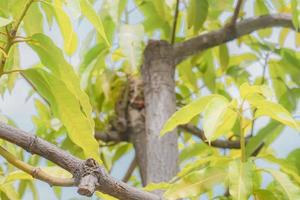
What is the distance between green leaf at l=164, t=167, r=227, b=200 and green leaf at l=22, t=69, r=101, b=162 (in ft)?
0.42

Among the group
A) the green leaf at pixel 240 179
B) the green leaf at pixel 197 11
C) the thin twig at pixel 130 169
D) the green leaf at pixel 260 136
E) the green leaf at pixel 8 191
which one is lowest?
the green leaf at pixel 8 191

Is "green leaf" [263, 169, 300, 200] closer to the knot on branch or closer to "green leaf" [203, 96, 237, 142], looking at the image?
"green leaf" [203, 96, 237, 142]

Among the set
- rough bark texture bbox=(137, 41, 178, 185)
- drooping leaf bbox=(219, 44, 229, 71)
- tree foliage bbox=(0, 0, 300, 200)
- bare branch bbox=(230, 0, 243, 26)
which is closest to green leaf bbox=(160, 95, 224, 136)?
tree foliage bbox=(0, 0, 300, 200)

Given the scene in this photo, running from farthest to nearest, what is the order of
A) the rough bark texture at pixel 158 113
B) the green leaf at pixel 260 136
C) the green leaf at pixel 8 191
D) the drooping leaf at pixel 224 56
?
the drooping leaf at pixel 224 56 < the rough bark texture at pixel 158 113 < the green leaf at pixel 260 136 < the green leaf at pixel 8 191

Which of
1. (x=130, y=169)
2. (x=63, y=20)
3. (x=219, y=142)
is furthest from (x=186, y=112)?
(x=130, y=169)

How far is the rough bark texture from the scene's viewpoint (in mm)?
971

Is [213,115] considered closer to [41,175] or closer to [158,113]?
[41,175]

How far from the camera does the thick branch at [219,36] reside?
1130 mm

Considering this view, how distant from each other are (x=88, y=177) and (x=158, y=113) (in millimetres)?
577

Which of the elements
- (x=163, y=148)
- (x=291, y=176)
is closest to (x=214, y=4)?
(x=163, y=148)

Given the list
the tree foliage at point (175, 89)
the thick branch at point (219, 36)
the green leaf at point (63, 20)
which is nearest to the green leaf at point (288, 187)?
the tree foliage at point (175, 89)

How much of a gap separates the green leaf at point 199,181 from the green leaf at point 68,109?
13cm

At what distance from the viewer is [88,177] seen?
1.53 feet

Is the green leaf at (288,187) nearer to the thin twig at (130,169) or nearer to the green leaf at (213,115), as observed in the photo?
the green leaf at (213,115)
